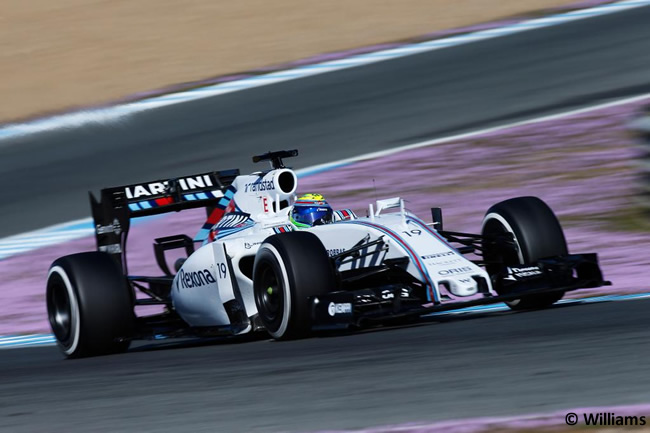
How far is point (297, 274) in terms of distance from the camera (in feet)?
24.8

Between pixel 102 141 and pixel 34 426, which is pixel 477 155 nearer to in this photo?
pixel 102 141

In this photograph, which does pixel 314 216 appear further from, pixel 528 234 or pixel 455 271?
pixel 528 234

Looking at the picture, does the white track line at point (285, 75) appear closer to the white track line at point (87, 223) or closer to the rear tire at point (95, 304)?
the white track line at point (87, 223)

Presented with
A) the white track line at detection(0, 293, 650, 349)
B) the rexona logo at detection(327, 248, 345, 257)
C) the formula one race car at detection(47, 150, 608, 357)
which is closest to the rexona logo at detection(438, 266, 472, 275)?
the formula one race car at detection(47, 150, 608, 357)

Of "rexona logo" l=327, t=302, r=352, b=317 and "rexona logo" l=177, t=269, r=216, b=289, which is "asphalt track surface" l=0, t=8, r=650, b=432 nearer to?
"rexona logo" l=327, t=302, r=352, b=317

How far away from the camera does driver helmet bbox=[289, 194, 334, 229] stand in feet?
28.8

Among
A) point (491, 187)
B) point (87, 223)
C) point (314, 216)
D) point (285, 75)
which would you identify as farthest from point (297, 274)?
point (285, 75)

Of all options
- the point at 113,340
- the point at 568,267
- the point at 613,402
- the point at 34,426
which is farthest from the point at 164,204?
the point at 613,402

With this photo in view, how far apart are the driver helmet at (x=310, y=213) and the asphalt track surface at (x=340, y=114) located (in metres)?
Answer: 6.57

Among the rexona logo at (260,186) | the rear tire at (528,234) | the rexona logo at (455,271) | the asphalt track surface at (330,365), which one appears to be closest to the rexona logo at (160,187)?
the rexona logo at (260,186)

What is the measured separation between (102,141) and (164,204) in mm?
8119

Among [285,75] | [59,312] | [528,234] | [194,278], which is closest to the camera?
[528,234]

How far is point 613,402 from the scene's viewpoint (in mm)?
4840

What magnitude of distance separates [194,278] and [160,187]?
1369mm
